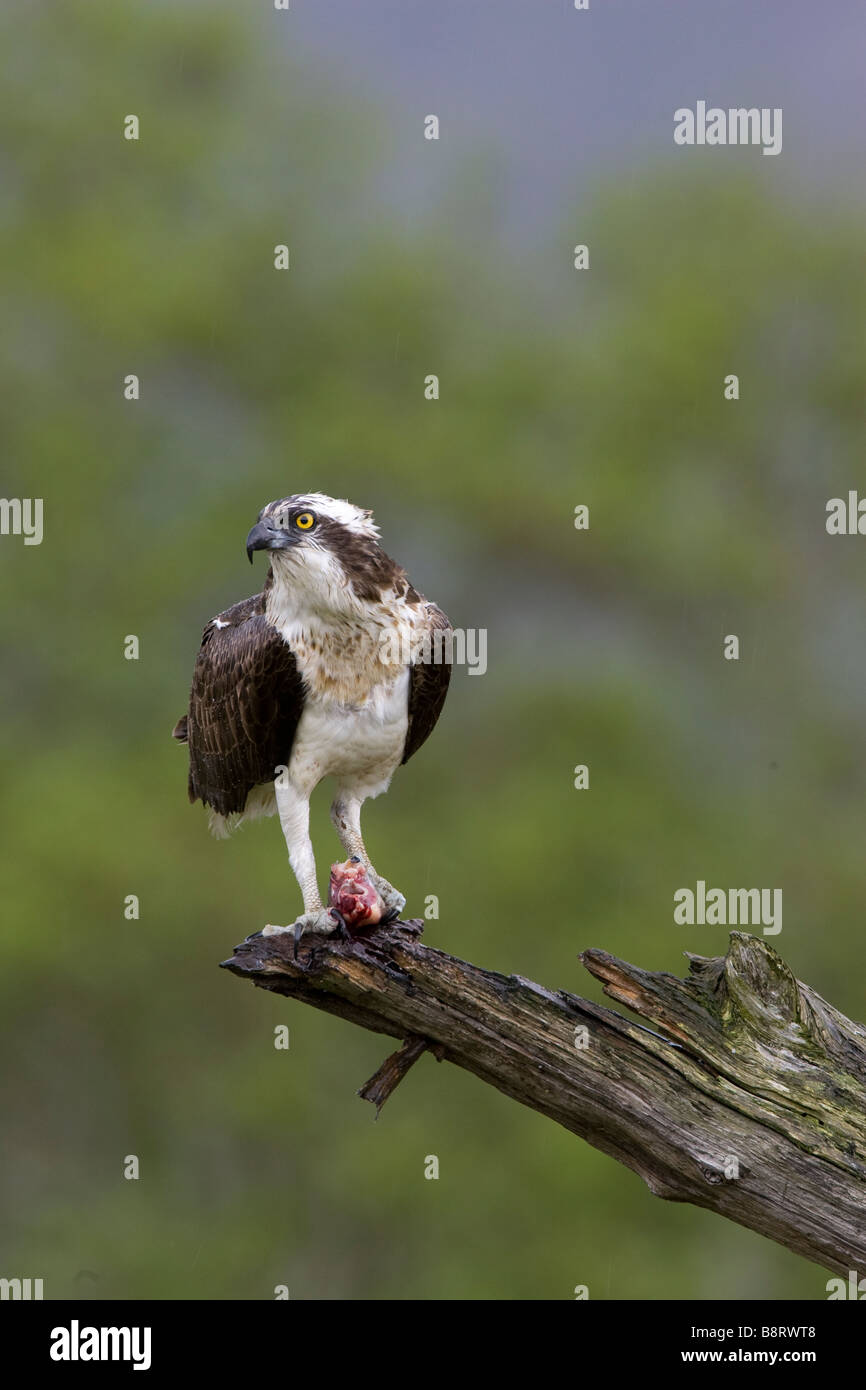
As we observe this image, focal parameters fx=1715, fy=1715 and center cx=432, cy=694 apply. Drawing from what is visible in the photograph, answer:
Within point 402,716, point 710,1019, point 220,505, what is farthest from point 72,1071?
point 710,1019

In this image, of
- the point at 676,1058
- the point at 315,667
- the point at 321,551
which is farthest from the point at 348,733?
the point at 676,1058

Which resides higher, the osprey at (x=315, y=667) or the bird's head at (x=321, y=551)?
the bird's head at (x=321, y=551)

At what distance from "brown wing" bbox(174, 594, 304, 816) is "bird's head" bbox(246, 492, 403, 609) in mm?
263

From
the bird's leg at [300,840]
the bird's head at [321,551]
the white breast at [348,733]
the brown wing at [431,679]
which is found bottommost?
the bird's leg at [300,840]

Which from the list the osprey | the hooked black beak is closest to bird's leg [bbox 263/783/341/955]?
the osprey

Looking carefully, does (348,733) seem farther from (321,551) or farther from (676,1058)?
(676,1058)

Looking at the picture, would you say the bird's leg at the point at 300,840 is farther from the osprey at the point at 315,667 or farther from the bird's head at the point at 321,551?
the bird's head at the point at 321,551

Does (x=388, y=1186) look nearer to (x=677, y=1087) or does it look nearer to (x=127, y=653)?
(x=127, y=653)

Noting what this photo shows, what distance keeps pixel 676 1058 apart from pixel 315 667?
1.91m

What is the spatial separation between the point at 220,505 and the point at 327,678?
789 centimetres

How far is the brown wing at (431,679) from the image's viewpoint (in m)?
6.52

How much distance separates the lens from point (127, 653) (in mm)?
13758

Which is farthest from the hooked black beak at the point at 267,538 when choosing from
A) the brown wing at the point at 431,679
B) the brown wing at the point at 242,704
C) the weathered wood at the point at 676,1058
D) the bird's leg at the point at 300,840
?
the weathered wood at the point at 676,1058

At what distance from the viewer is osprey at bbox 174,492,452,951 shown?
616 centimetres
